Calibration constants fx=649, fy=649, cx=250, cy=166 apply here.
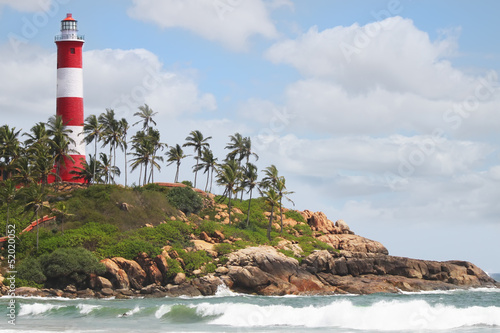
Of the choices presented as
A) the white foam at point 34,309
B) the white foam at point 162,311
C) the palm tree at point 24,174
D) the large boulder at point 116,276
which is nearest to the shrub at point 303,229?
the large boulder at point 116,276

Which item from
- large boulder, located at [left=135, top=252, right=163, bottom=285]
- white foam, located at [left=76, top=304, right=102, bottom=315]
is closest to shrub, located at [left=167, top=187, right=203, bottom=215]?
large boulder, located at [left=135, top=252, right=163, bottom=285]

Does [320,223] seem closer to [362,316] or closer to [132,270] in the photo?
[132,270]

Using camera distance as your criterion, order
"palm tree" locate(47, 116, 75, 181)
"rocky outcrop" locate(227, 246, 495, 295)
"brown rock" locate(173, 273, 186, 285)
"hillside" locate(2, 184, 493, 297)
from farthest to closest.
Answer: "palm tree" locate(47, 116, 75, 181)
"rocky outcrop" locate(227, 246, 495, 295)
"brown rock" locate(173, 273, 186, 285)
"hillside" locate(2, 184, 493, 297)

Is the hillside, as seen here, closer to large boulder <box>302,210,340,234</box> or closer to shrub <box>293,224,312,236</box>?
shrub <box>293,224,312,236</box>

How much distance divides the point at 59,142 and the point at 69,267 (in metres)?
21.4

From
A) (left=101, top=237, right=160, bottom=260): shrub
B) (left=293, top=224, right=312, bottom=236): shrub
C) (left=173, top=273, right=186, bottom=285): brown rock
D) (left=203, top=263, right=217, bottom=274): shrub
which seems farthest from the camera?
(left=293, top=224, right=312, bottom=236): shrub

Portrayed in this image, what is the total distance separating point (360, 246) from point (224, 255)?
17655 millimetres

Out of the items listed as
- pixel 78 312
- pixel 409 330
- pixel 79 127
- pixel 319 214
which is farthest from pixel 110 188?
pixel 409 330

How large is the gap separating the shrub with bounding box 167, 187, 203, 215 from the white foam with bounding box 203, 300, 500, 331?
33.1 meters

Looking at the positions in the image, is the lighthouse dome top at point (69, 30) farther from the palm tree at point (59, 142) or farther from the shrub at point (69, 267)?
the shrub at point (69, 267)

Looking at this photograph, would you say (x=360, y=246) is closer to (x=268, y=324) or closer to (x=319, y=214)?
(x=319, y=214)

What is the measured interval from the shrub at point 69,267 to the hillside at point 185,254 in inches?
3.1

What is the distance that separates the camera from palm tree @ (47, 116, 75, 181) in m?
68.0

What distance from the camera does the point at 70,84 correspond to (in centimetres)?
6944
